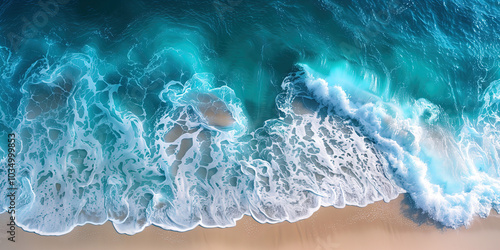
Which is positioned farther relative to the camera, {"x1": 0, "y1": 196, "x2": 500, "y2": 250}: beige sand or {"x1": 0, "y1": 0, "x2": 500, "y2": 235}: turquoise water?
{"x1": 0, "y1": 0, "x2": 500, "y2": 235}: turquoise water

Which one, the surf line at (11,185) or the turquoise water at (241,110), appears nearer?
the surf line at (11,185)

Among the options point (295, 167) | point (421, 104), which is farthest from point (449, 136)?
point (295, 167)

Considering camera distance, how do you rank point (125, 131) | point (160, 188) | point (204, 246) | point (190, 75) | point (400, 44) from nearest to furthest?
point (204, 246) → point (160, 188) → point (125, 131) → point (190, 75) → point (400, 44)

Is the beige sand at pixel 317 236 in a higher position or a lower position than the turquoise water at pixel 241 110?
lower

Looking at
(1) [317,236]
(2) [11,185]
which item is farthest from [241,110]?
(2) [11,185]

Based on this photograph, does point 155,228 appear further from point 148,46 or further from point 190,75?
point 148,46
